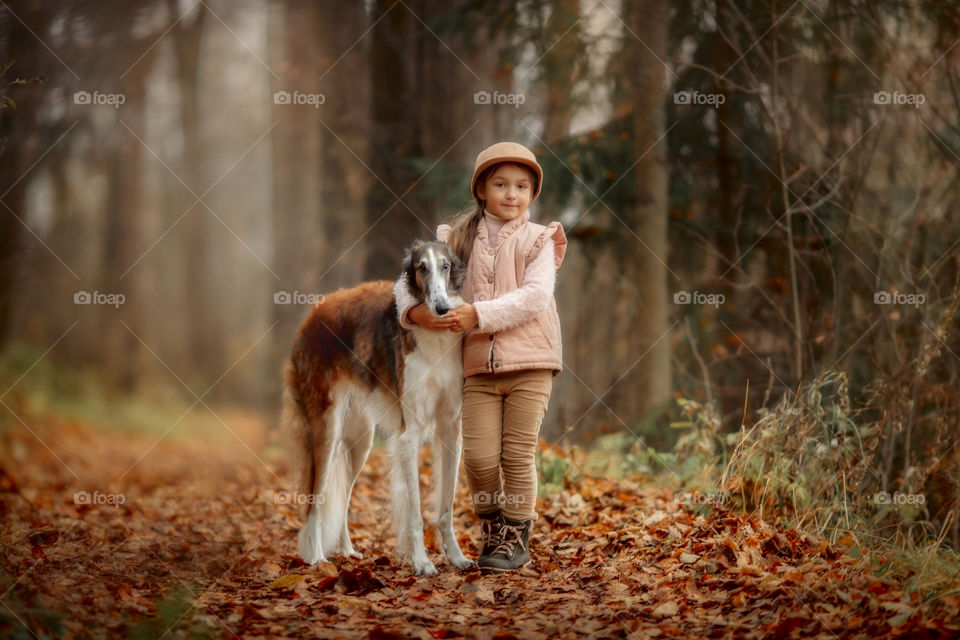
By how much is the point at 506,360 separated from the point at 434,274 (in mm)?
544

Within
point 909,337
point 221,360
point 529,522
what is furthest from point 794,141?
point 221,360

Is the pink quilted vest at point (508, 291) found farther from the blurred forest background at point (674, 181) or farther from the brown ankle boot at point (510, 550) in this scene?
the blurred forest background at point (674, 181)

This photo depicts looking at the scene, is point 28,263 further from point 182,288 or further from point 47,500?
point 182,288

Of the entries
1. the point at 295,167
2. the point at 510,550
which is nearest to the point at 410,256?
the point at 510,550

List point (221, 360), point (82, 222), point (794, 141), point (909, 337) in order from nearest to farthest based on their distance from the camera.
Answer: point (909, 337) < point (794, 141) < point (82, 222) < point (221, 360)

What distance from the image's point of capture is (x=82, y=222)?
17.6 metres

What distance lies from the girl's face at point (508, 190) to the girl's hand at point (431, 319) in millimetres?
646

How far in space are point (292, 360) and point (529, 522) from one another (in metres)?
1.83

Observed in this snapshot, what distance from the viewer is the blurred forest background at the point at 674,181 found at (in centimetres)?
541

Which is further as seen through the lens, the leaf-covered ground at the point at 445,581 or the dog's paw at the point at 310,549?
the dog's paw at the point at 310,549

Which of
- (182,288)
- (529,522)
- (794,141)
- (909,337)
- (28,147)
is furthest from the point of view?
(182,288)

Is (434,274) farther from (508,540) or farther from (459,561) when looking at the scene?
(459,561)

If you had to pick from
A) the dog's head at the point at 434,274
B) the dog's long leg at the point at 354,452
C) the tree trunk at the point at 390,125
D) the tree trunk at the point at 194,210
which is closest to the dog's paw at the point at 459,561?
the dog's long leg at the point at 354,452

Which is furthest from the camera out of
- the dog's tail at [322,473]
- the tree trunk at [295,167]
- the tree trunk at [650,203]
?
the tree trunk at [295,167]
